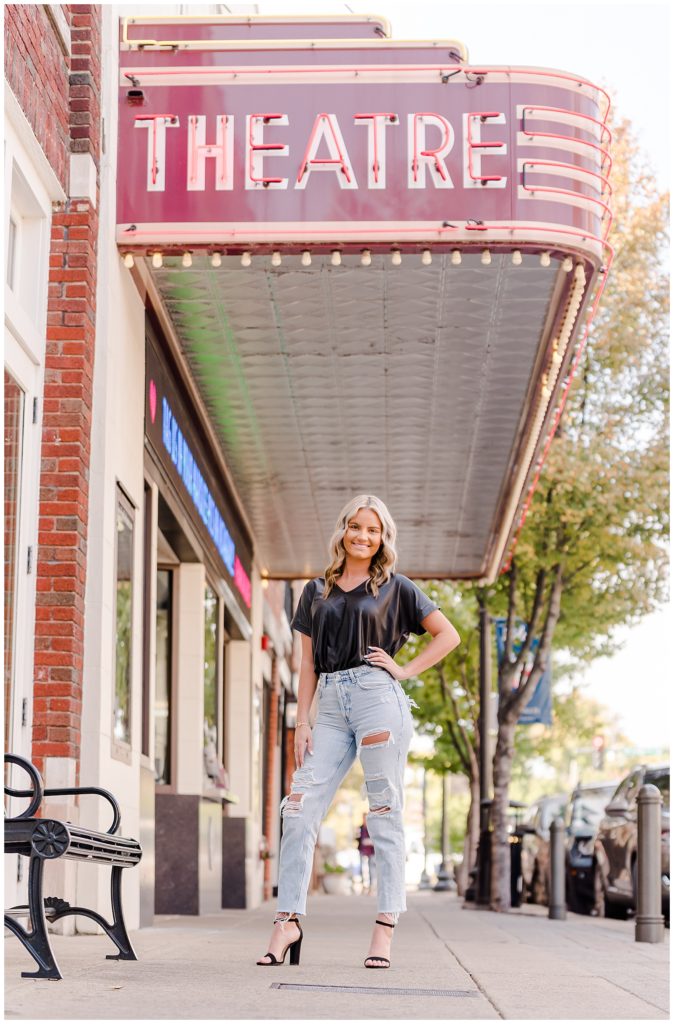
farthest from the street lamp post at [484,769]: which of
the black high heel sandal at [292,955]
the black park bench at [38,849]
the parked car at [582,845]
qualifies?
the black park bench at [38,849]

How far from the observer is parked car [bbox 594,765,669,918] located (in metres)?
13.3

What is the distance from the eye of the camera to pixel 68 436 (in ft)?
26.0

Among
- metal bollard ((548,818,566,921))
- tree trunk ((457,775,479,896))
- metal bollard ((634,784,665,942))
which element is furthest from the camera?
tree trunk ((457,775,479,896))

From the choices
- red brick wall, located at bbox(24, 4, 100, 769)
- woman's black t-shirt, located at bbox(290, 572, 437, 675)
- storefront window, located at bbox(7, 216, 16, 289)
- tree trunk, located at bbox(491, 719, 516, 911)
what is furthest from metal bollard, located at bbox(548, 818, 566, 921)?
woman's black t-shirt, located at bbox(290, 572, 437, 675)

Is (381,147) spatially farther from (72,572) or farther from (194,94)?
(72,572)

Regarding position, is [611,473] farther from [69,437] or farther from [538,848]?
[69,437]

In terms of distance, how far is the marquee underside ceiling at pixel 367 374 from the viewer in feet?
30.3

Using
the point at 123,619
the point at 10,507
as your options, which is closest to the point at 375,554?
the point at 10,507

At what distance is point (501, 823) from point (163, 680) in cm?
671

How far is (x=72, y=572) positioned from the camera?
7.71 meters

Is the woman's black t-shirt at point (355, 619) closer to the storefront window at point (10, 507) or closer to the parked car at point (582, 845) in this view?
the storefront window at point (10, 507)

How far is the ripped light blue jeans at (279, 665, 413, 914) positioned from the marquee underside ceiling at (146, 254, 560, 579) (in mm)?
4055

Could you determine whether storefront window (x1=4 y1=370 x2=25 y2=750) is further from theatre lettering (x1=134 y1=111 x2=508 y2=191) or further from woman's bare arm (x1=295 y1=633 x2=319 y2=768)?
woman's bare arm (x1=295 y1=633 x2=319 y2=768)

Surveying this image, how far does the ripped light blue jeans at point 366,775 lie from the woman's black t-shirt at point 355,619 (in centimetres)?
9
